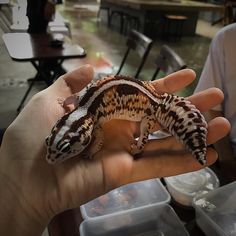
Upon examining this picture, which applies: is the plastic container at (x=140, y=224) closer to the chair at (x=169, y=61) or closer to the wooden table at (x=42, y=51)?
the chair at (x=169, y=61)

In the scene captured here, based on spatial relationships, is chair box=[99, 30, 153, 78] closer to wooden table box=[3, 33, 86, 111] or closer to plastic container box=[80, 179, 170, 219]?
wooden table box=[3, 33, 86, 111]

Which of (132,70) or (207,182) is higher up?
(207,182)

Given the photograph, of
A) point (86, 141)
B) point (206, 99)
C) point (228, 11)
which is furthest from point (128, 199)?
point (228, 11)

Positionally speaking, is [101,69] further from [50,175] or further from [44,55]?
[50,175]

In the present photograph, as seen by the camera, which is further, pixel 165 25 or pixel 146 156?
pixel 165 25

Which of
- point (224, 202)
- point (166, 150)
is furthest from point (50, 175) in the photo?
point (224, 202)

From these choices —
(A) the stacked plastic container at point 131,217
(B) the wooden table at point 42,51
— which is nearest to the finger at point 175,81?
(A) the stacked plastic container at point 131,217
